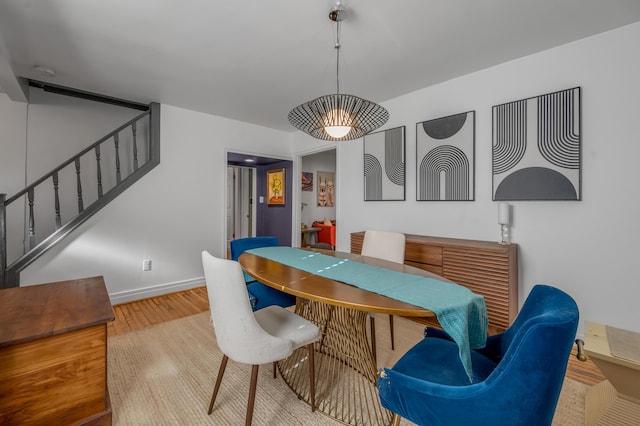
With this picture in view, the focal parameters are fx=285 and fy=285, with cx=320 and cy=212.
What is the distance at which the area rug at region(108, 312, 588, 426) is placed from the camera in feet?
5.08

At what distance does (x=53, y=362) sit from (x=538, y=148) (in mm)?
3476

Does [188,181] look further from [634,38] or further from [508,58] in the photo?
[634,38]

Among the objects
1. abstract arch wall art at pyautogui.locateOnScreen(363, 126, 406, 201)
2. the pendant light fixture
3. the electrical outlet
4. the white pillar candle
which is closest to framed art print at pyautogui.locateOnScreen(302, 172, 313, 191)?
abstract arch wall art at pyautogui.locateOnScreen(363, 126, 406, 201)

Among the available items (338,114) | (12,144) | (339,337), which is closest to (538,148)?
(338,114)

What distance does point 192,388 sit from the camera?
1792 millimetres

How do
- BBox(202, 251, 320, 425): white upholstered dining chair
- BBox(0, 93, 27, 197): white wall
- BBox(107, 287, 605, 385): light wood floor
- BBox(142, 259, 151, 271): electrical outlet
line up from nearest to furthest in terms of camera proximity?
BBox(202, 251, 320, 425): white upholstered dining chair
BBox(107, 287, 605, 385): light wood floor
BBox(0, 93, 27, 197): white wall
BBox(142, 259, 151, 271): electrical outlet

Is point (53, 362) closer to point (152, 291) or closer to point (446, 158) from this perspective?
point (152, 291)

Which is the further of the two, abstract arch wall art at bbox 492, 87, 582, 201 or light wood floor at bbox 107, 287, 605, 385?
light wood floor at bbox 107, 287, 605, 385

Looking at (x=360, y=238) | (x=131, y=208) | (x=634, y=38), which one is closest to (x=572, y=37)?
(x=634, y=38)

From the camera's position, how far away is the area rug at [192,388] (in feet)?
5.08

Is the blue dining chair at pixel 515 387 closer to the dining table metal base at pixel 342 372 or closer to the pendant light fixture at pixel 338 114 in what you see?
the dining table metal base at pixel 342 372

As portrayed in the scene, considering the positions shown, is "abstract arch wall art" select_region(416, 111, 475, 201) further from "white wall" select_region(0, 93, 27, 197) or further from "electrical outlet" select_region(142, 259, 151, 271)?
"white wall" select_region(0, 93, 27, 197)

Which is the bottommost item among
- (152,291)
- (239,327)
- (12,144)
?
(152,291)

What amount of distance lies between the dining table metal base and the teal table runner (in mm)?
240
